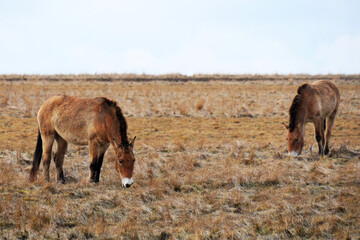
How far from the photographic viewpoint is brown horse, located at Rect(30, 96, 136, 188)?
8297 mm

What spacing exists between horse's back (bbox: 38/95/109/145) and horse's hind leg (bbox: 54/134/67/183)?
1.29 ft

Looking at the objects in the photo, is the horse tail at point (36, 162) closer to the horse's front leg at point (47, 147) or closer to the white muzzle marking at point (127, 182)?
the horse's front leg at point (47, 147)

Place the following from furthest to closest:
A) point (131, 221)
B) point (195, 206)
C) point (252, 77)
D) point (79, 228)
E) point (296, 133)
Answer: point (252, 77) < point (296, 133) < point (195, 206) < point (131, 221) < point (79, 228)

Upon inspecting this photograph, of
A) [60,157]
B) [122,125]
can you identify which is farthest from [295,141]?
[60,157]

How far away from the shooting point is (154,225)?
664cm

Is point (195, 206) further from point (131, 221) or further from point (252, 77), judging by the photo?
point (252, 77)

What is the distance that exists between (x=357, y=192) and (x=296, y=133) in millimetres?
3566

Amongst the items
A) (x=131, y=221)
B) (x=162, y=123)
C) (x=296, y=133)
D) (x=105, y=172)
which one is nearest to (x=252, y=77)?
(x=162, y=123)

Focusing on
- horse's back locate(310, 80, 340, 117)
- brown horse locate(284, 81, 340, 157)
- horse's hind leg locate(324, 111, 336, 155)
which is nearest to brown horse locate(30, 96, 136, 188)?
brown horse locate(284, 81, 340, 157)

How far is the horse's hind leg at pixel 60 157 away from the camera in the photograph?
30.7 ft

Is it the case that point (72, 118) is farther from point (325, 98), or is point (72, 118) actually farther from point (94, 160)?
point (325, 98)

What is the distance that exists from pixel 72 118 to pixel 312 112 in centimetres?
737

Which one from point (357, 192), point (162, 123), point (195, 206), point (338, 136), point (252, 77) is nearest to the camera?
point (195, 206)

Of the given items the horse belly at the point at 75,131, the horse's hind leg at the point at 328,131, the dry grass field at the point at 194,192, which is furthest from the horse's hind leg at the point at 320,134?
the horse belly at the point at 75,131
